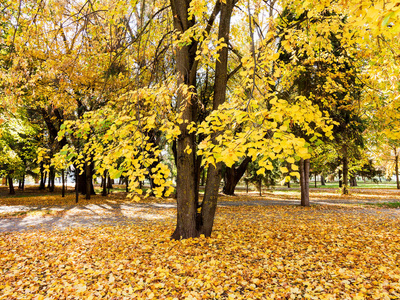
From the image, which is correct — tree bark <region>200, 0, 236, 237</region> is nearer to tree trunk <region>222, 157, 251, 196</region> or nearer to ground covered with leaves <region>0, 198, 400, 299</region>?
ground covered with leaves <region>0, 198, 400, 299</region>

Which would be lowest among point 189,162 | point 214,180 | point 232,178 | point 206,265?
point 206,265

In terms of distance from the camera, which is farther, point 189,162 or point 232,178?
point 232,178

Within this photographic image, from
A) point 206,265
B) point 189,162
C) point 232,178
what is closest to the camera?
point 206,265

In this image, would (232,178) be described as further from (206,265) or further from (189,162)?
(206,265)

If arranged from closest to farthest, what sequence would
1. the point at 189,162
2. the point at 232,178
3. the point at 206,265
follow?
the point at 206,265, the point at 189,162, the point at 232,178

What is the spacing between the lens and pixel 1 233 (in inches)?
261

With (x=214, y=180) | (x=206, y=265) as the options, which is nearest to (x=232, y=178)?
(x=214, y=180)

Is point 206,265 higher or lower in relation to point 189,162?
lower

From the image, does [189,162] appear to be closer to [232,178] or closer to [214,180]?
[214,180]

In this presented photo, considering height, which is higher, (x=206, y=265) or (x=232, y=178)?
(x=232, y=178)

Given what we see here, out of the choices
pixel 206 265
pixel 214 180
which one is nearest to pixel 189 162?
pixel 214 180

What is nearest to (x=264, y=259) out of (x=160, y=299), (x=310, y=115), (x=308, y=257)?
(x=308, y=257)

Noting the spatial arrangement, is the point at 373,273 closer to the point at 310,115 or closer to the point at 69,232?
the point at 310,115

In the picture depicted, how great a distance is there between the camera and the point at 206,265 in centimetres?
401
